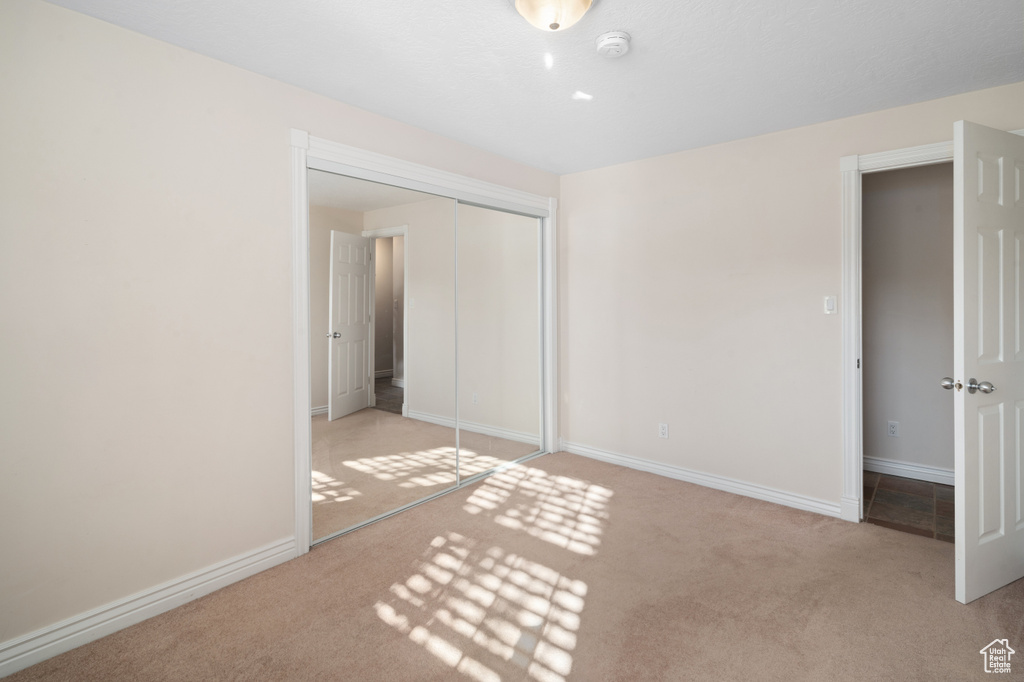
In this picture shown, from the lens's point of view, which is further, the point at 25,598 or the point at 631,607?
the point at 631,607

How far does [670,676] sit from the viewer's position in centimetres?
178

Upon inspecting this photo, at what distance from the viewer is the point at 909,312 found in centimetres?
390

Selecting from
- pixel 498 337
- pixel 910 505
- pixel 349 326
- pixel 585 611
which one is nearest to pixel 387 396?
pixel 349 326

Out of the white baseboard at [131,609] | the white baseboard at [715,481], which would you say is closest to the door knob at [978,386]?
the white baseboard at [715,481]

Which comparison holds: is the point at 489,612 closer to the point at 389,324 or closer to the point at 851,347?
the point at 389,324

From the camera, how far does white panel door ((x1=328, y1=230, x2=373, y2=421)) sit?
289cm

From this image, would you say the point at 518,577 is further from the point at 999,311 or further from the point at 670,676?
the point at 999,311

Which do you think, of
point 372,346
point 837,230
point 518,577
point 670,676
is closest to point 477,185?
point 372,346

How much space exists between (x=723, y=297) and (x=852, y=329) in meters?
0.80

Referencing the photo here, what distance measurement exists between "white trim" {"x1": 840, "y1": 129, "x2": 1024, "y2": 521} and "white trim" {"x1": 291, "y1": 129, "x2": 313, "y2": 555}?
3.10m

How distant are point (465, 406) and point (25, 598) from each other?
2425 mm

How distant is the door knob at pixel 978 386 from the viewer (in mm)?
2156

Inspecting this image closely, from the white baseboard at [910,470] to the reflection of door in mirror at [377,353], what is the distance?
338cm

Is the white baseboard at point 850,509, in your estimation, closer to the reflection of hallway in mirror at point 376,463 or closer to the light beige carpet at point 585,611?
the light beige carpet at point 585,611
